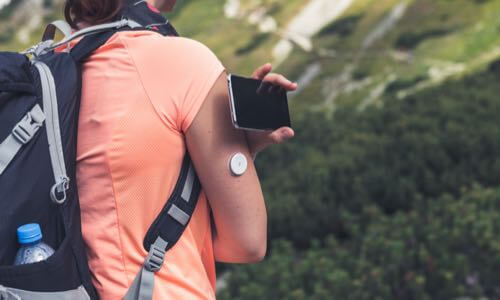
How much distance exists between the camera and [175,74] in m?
1.88

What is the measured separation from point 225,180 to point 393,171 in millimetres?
4546

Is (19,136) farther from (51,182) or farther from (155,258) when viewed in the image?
(155,258)

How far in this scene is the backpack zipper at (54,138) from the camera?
178 cm

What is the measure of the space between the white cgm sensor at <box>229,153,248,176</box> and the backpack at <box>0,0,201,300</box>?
92mm

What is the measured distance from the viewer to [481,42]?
11664 millimetres

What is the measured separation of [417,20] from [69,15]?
11.8 m

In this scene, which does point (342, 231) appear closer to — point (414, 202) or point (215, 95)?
point (414, 202)

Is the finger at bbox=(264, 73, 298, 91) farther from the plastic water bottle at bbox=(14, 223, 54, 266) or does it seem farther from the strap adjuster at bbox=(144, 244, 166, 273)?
the plastic water bottle at bbox=(14, 223, 54, 266)

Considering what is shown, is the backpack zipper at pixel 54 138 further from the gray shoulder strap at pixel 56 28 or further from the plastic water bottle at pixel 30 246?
the gray shoulder strap at pixel 56 28

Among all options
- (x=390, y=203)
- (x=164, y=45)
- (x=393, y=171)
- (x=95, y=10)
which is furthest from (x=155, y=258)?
(x=393, y=171)

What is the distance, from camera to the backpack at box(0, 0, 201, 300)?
1.75m

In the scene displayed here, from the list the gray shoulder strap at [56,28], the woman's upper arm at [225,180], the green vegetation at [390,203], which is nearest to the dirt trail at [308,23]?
the green vegetation at [390,203]

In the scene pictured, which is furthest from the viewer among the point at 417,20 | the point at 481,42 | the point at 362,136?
the point at 417,20

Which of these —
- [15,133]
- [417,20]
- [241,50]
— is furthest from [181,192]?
[241,50]
